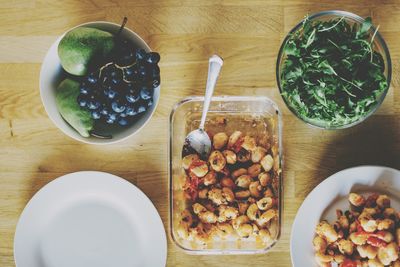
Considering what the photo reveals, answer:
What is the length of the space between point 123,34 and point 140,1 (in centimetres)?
12

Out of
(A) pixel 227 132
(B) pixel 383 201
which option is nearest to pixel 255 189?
(A) pixel 227 132

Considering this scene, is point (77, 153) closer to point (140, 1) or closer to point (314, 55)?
point (140, 1)

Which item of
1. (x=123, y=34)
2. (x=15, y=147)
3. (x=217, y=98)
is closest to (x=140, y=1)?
(x=123, y=34)

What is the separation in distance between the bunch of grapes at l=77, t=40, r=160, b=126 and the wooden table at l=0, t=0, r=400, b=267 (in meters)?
0.16

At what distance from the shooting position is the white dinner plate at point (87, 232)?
988 millimetres

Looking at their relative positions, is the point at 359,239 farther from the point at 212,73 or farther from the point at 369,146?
the point at 212,73

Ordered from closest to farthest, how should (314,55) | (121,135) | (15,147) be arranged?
(314,55)
(121,135)
(15,147)

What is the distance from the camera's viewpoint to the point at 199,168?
95 centimetres

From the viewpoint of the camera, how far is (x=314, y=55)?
79 cm

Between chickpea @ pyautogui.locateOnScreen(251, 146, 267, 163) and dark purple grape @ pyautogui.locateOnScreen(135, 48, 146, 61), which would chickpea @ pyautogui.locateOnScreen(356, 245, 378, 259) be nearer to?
chickpea @ pyautogui.locateOnScreen(251, 146, 267, 163)

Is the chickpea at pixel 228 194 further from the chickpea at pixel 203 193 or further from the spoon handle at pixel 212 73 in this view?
the spoon handle at pixel 212 73

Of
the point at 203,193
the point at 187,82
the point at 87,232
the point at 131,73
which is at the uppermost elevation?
the point at 131,73

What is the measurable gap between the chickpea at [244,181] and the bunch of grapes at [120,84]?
25 cm

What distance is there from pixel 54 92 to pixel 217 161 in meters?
0.33
